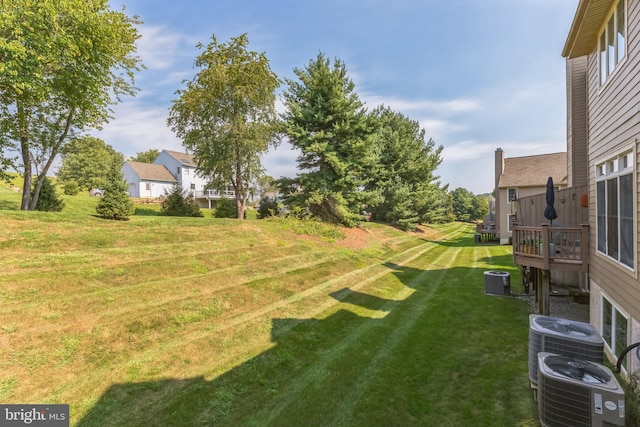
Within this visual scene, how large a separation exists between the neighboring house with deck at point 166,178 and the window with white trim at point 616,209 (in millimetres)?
36597

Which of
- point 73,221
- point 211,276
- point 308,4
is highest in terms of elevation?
point 308,4

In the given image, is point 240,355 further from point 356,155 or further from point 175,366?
point 356,155

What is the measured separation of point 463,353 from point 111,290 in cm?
829

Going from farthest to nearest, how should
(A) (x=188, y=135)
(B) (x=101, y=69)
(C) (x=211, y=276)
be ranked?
(A) (x=188, y=135) → (B) (x=101, y=69) → (C) (x=211, y=276)

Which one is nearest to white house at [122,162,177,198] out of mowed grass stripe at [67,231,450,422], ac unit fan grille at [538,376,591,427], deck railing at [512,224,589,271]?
mowed grass stripe at [67,231,450,422]

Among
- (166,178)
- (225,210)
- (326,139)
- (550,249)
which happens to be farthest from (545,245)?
(166,178)

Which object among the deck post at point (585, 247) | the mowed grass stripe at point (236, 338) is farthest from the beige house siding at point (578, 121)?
the mowed grass stripe at point (236, 338)

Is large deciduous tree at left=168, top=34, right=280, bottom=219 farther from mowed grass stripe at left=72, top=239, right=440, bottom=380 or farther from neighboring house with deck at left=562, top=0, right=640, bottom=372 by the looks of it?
neighboring house with deck at left=562, top=0, right=640, bottom=372

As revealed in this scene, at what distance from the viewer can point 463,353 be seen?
624cm

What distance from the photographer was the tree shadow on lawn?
4.30 metres

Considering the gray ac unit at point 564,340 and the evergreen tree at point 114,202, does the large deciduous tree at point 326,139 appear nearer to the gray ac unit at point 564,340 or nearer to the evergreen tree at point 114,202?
the evergreen tree at point 114,202

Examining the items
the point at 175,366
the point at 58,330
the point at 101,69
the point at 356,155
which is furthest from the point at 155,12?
the point at 356,155

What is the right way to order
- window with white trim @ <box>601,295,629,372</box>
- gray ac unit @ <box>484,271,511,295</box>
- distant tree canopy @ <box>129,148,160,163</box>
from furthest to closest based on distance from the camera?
distant tree canopy @ <box>129,148,160,163</box> < gray ac unit @ <box>484,271,511,295</box> < window with white trim @ <box>601,295,629,372</box>

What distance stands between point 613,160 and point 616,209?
0.95 m
